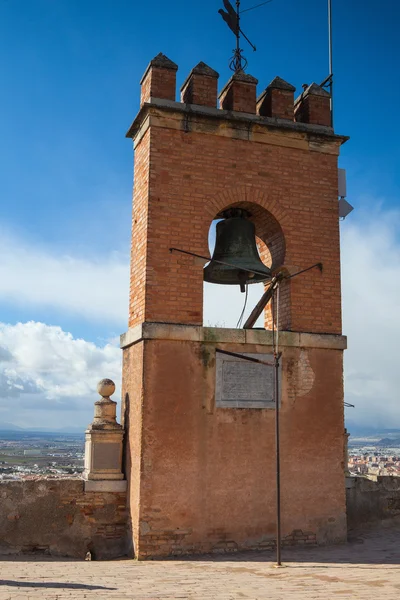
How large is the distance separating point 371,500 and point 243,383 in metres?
3.19

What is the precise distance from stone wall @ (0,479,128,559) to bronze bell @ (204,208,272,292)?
353 cm

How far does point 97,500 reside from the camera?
28.7ft

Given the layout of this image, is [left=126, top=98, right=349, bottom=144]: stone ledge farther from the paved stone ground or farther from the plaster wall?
the paved stone ground

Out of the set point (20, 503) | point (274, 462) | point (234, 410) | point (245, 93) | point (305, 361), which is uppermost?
point (245, 93)

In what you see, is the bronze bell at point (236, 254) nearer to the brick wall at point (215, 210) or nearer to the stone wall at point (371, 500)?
the brick wall at point (215, 210)

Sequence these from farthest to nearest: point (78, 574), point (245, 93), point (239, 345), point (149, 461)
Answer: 1. point (245, 93)
2. point (239, 345)
3. point (149, 461)
4. point (78, 574)

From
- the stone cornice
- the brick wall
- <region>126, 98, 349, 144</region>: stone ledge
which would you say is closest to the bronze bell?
the brick wall

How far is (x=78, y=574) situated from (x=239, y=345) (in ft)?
Result: 11.7

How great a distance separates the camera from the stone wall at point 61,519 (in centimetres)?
849

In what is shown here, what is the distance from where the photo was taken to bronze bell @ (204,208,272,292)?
9.31 m

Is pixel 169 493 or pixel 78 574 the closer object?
pixel 78 574

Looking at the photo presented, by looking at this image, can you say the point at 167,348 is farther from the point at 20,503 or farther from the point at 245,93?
the point at 245,93

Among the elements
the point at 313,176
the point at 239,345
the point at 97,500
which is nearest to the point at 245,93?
the point at 313,176

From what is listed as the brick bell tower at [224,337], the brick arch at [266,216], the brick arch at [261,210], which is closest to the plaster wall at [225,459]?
the brick bell tower at [224,337]
